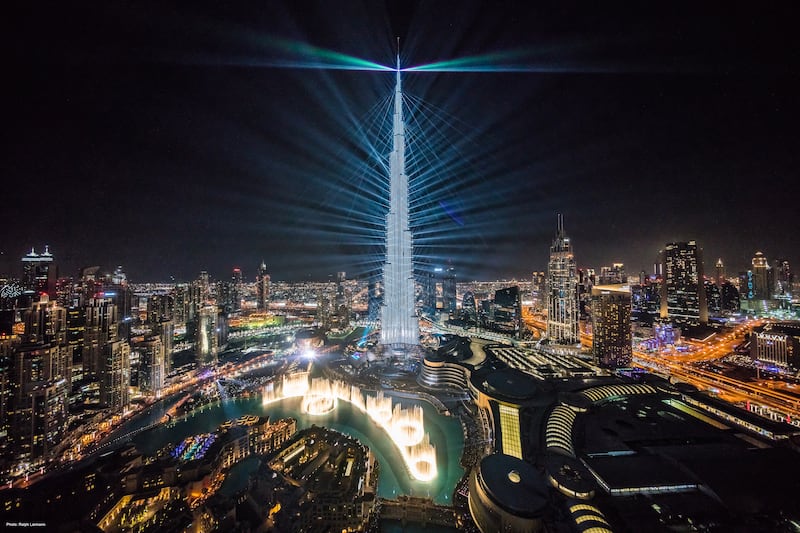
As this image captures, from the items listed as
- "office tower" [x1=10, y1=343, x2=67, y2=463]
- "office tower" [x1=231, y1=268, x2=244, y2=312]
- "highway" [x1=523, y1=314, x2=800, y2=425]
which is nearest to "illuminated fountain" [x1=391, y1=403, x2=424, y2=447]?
"office tower" [x1=10, y1=343, x2=67, y2=463]

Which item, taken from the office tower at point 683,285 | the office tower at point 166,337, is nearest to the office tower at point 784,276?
the office tower at point 683,285

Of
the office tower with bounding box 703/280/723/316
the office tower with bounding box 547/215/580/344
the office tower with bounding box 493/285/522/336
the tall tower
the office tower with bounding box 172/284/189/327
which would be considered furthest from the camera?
the office tower with bounding box 703/280/723/316

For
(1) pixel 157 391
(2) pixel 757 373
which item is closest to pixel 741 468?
(2) pixel 757 373

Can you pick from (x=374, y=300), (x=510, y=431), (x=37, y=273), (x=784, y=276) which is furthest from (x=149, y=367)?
(x=784, y=276)

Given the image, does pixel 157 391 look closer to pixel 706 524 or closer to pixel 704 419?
pixel 706 524

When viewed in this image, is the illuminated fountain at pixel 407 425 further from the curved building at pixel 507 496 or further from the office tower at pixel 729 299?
the office tower at pixel 729 299

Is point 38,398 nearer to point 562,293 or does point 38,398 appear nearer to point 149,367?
point 149,367

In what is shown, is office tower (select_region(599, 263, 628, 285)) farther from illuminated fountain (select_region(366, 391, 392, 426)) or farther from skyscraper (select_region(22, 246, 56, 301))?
skyscraper (select_region(22, 246, 56, 301))
